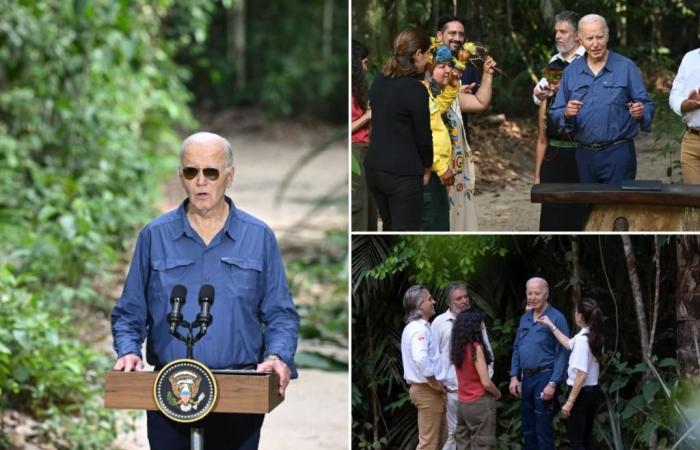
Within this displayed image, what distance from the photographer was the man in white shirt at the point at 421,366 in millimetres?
4555

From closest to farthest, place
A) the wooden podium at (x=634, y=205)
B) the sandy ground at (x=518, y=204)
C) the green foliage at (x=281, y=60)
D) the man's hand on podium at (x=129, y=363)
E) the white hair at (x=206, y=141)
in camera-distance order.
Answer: the man's hand on podium at (x=129, y=363)
the white hair at (x=206, y=141)
the wooden podium at (x=634, y=205)
the sandy ground at (x=518, y=204)
the green foliage at (x=281, y=60)

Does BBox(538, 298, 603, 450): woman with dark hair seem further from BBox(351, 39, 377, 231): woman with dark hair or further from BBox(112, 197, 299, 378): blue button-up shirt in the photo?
BBox(112, 197, 299, 378): blue button-up shirt

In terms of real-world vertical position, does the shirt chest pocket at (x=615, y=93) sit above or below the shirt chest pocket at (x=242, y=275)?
above

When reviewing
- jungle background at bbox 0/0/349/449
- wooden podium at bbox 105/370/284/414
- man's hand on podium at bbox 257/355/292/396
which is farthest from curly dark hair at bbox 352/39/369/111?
jungle background at bbox 0/0/349/449

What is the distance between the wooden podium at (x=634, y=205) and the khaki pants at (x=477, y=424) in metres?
0.60

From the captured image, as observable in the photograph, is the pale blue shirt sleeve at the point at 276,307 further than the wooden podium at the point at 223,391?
Yes

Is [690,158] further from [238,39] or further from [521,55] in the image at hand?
[238,39]

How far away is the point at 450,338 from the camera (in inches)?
181

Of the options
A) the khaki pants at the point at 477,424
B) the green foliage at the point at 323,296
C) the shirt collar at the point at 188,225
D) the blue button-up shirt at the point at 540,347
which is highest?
the shirt collar at the point at 188,225

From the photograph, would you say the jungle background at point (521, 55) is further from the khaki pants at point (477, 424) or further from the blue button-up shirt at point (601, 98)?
the khaki pants at point (477, 424)

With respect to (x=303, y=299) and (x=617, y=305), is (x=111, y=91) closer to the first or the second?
(x=303, y=299)

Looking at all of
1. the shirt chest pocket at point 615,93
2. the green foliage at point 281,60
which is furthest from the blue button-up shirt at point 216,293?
the green foliage at point 281,60

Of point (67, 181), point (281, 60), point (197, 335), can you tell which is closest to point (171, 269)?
point (197, 335)

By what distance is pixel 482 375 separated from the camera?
4551 mm
